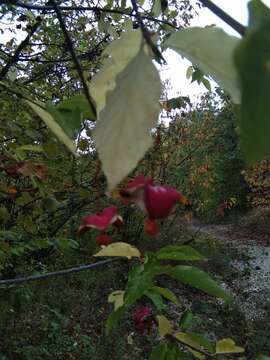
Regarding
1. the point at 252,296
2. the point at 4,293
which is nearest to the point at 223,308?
the point at 252,296

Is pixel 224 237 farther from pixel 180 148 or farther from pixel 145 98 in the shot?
pixel 145 98

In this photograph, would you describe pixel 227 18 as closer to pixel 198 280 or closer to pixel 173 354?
pixel 198 280

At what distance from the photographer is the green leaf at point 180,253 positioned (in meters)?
0.68

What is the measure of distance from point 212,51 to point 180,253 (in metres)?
0.42

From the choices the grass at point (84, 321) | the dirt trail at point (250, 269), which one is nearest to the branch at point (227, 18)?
the grass at point (84, 321)

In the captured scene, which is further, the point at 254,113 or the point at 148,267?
the point at 148,267

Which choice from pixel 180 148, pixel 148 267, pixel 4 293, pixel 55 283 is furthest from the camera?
pixel 180 148

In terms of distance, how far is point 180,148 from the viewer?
6863mm

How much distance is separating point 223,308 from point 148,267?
198 inches

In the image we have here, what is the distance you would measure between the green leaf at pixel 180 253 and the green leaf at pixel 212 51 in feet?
1.27

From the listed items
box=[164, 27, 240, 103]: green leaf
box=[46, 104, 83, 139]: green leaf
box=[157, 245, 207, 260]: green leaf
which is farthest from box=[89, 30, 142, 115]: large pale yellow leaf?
box=[157, 245, 207, 260]: green leaf

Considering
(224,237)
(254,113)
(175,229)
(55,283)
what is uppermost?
(254,113)

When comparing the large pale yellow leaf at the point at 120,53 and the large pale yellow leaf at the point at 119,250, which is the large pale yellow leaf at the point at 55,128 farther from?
the large pale yellow leaf at the point at 119,250

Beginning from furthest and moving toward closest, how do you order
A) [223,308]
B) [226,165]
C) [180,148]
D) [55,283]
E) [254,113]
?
[226,165] → [180,148] → [223,308] → [55,283] → [254,113]
